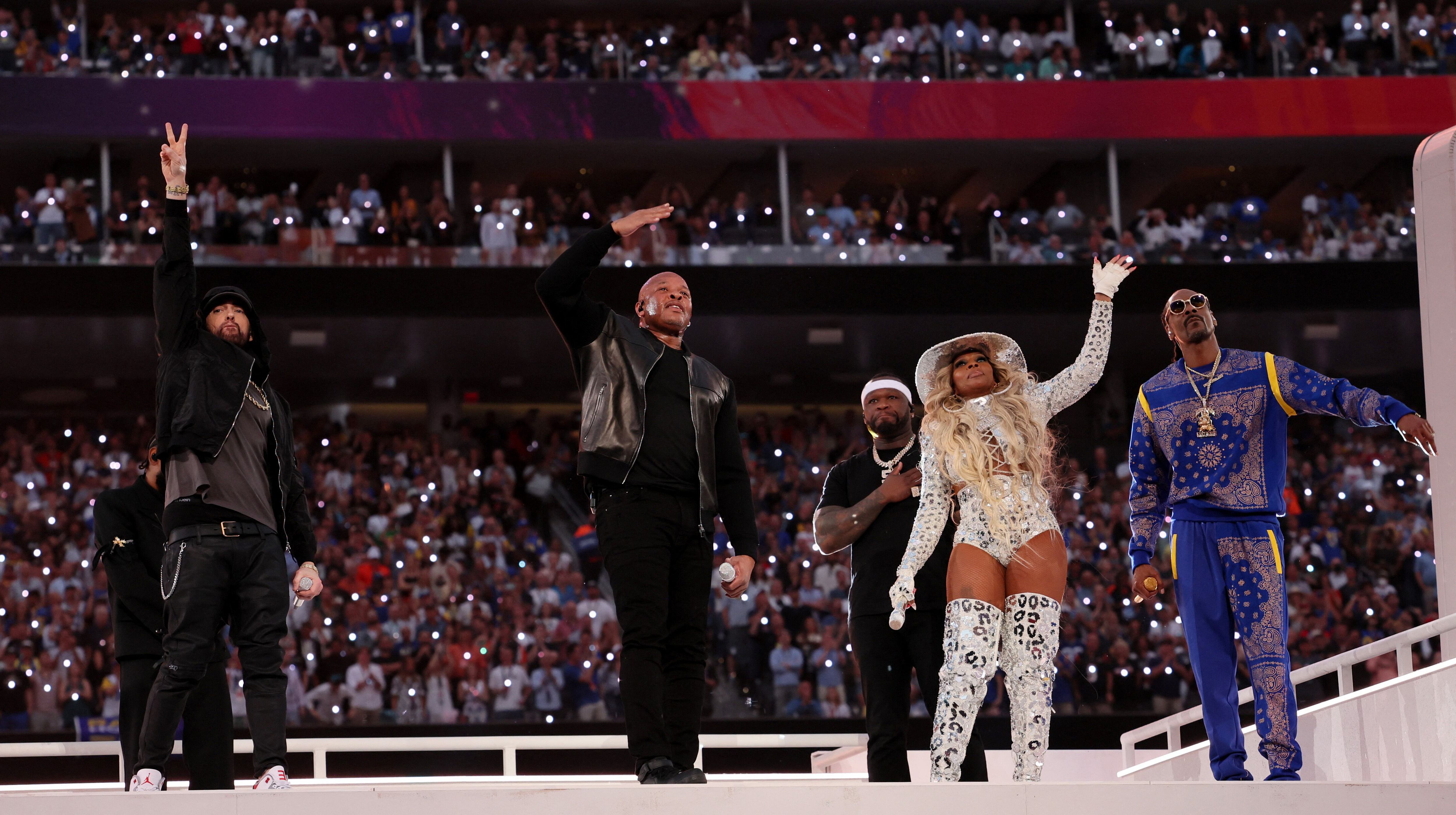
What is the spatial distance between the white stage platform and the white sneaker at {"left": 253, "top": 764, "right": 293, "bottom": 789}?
1.81ft

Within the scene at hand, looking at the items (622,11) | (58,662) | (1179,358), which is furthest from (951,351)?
(622,11)

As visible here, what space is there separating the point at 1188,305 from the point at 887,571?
139cm

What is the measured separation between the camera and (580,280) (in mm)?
4512

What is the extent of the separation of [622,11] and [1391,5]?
1020 centimetres

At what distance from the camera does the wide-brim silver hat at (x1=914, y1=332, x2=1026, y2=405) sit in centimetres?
491

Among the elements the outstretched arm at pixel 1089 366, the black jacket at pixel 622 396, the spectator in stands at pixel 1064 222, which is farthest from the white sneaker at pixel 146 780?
the spectator in stands at pixel 1064 222

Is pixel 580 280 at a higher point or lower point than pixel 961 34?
lower

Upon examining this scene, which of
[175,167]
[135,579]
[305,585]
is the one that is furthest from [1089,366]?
[135,579]

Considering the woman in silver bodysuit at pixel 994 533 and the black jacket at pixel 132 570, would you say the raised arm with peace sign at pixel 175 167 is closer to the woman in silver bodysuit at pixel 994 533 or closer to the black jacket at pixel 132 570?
the black jacket at pixel 132 570

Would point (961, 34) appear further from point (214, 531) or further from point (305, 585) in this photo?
point (214, 531)

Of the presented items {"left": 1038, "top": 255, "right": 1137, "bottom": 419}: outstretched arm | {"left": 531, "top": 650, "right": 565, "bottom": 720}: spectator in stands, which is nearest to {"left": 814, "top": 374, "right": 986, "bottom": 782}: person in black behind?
{"left": 1038, "top": 255, "right": 1137, "bottom": 419}: outstretched arm

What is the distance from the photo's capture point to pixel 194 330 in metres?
4.79

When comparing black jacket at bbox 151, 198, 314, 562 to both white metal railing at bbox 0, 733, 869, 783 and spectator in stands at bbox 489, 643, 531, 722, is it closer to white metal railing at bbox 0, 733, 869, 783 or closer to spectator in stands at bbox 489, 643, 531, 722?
white metal railing at bbox 0, 733, 869, 783

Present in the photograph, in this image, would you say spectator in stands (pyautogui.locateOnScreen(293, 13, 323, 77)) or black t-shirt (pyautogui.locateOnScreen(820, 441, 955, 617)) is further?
spectator in stands (pyautogui.locateOnScreen(293, 13, 323, 77))
